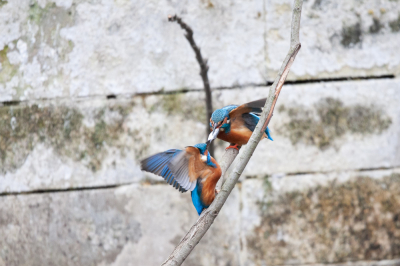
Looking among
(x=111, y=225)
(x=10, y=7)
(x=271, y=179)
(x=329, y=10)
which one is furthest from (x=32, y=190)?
(x=329, y=10)

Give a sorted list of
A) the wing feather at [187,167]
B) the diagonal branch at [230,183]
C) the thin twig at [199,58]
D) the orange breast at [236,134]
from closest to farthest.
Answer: the diagonal branch at [230,183] < the wing feather at [187,167] < the orange breast at [236,134] < the thin twig at [199,58]

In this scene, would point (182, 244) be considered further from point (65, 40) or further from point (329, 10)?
point (329, 10)

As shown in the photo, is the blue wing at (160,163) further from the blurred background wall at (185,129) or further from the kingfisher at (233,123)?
the blurred background wall at (185,129)

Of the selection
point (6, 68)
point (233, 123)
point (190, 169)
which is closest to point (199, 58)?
point (233, 123)

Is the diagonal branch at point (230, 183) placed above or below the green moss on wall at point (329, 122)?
below

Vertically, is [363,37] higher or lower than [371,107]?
higher

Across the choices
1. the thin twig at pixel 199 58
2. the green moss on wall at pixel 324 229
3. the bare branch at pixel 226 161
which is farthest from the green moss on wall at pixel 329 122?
the bare branch at pixel 226 161

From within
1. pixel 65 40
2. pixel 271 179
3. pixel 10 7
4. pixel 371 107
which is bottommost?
pixel 271 179
